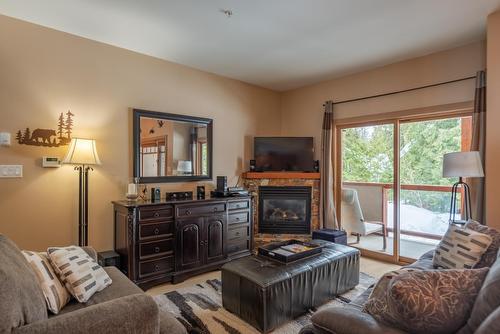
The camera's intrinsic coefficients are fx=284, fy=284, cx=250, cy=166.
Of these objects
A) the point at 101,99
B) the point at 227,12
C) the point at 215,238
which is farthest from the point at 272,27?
the point at 215,238

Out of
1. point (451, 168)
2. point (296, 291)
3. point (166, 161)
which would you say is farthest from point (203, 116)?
point (451, 168)

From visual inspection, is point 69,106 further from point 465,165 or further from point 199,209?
point 465,165

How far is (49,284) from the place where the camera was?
1604mm

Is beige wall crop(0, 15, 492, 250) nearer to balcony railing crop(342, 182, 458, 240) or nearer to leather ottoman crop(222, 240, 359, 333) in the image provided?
balcony railing crop(342, 182, 458, 240)

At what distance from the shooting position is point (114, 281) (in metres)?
2.00

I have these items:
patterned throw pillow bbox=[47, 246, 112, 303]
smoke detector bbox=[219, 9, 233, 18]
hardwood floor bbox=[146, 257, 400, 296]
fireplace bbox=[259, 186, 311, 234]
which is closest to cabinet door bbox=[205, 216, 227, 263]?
hardwood floor bbox=[146, 257, 400, 296]

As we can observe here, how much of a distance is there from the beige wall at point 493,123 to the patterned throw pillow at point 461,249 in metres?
0.81

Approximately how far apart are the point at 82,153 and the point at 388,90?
387 centimetres

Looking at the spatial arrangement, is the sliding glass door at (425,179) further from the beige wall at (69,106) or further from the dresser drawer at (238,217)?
the beige wall at (69,106)

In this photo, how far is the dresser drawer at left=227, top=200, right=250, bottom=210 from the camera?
3773 mm

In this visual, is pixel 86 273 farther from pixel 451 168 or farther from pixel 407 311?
Answer: pixel 451 168

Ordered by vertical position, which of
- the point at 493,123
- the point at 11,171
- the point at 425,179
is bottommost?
the point at 425,179

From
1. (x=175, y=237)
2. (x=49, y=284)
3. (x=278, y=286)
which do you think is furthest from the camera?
(x=175, y=237)

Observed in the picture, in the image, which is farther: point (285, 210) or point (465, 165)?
point (285, 210)
